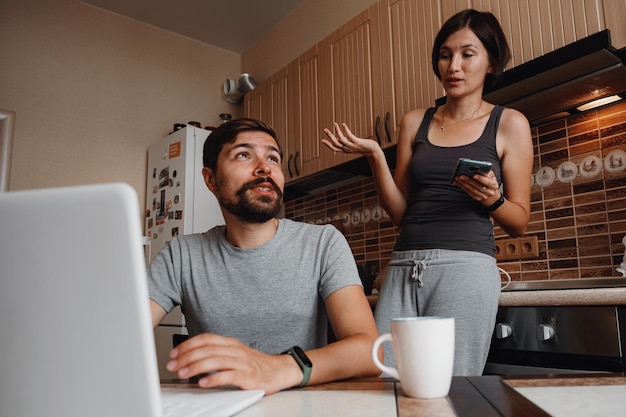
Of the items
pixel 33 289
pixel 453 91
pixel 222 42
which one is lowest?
pixel 33 289

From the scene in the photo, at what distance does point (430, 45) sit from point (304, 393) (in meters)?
1.95

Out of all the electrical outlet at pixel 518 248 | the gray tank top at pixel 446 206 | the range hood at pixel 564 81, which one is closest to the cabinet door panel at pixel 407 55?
the range hood at pixel 564 81

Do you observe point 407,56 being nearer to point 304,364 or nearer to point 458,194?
point 458,194

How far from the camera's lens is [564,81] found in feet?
5.92

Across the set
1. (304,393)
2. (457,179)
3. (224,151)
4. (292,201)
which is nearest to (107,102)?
(292,201)

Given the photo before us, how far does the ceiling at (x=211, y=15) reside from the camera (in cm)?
354

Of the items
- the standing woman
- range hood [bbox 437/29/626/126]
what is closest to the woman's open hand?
the standing woman

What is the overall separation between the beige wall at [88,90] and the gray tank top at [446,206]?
2.59 m

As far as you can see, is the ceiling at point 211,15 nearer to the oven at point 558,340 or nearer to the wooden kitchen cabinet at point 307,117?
the wooden kitchen cabinet at point 307,117

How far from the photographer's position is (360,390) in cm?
62

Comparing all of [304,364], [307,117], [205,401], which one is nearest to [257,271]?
[304,364]

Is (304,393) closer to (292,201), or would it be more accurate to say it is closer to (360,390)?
(360,390)

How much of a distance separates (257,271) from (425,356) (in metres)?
0.62

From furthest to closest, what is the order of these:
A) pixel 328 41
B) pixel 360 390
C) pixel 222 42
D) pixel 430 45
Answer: pixel 222 42
pixel 328 41
pixel 430 45
pixel 360 390
